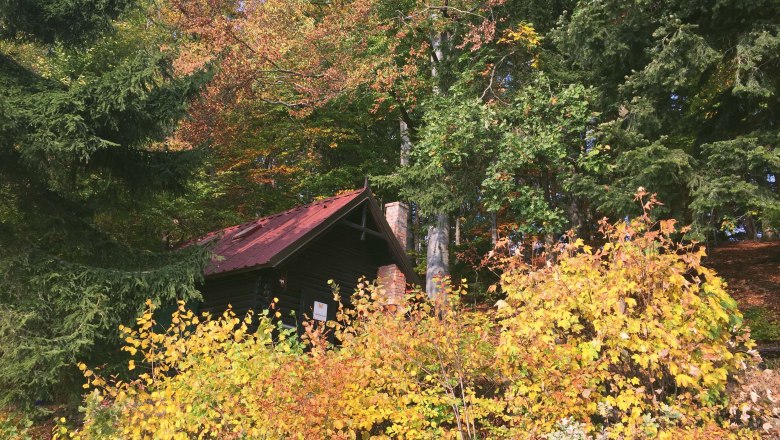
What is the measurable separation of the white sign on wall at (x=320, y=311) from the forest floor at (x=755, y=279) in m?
9.96

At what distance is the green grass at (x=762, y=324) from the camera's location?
12820 mm

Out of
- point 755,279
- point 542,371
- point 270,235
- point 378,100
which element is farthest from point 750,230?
point 542,371

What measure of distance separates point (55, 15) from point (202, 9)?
6807 millimetres

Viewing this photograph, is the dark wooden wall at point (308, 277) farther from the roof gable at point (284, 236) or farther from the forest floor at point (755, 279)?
the forest floor at point (755, 279)

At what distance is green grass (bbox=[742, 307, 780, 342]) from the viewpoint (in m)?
12.8

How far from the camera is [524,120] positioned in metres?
14.7

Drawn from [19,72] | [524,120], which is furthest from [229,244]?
[524,120]

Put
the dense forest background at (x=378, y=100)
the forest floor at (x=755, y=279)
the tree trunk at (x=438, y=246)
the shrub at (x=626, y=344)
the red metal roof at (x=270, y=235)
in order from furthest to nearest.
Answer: the tree trunk at (x=438, y=246)
the red metal roof at (x=270, y=235)
the forest floor at (x=755, y=279)
the dense forest background at (x=378, y=100)
the shrub at (x=626, y=344)

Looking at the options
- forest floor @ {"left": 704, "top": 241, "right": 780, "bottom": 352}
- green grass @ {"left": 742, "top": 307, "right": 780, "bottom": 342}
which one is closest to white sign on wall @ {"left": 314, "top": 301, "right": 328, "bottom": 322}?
green grass @ {"left": 742, "top": 307, "right": 780, "bottom": 342}

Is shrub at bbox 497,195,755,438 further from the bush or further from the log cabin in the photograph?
the log cabin

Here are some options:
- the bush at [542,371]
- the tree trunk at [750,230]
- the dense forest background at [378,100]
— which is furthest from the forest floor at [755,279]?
the bush at [542,371]

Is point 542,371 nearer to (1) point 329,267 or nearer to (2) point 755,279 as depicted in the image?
(1) point 329,267

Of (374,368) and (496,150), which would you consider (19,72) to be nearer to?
(374,368)

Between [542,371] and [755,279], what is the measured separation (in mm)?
14836
